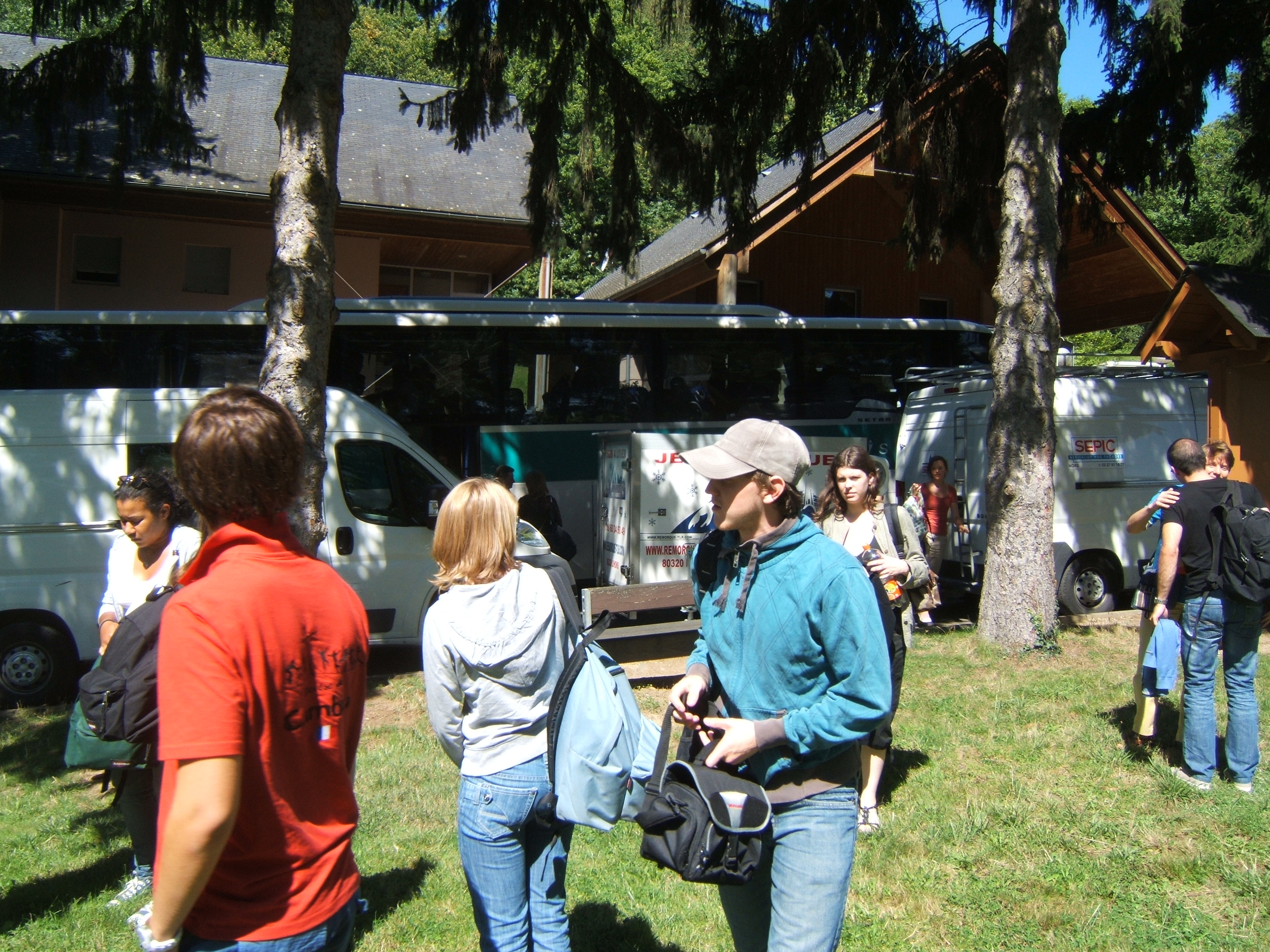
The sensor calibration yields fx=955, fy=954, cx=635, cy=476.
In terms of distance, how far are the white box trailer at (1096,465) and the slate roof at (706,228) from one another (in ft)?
12.3

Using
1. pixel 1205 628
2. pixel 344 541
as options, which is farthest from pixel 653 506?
pixel 1205 628

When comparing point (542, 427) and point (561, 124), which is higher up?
point (561, 124)

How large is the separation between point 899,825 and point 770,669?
2852 millimetres

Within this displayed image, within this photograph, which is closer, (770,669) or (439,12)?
(770,669)

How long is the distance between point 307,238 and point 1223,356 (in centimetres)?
1345

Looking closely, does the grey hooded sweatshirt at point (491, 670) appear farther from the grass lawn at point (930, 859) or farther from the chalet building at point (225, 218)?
the chalet building at point (225, 218)

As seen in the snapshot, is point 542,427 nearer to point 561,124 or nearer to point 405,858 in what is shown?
point 561,124

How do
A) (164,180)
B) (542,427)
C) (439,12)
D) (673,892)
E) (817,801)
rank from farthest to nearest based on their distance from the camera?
(164,180) < (542,427) < (439,12) < (673,892) < (817,801)

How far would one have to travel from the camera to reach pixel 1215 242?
32438 mm

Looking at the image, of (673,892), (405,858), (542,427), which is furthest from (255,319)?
(673,892)

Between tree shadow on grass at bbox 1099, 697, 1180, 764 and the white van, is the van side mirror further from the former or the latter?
tree shadow on grass at bbox 1099, 697, 1180, 764

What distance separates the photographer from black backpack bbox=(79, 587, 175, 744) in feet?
9.16

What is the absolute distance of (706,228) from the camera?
21359 mm

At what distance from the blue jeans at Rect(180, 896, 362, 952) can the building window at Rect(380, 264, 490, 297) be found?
59.1ft
